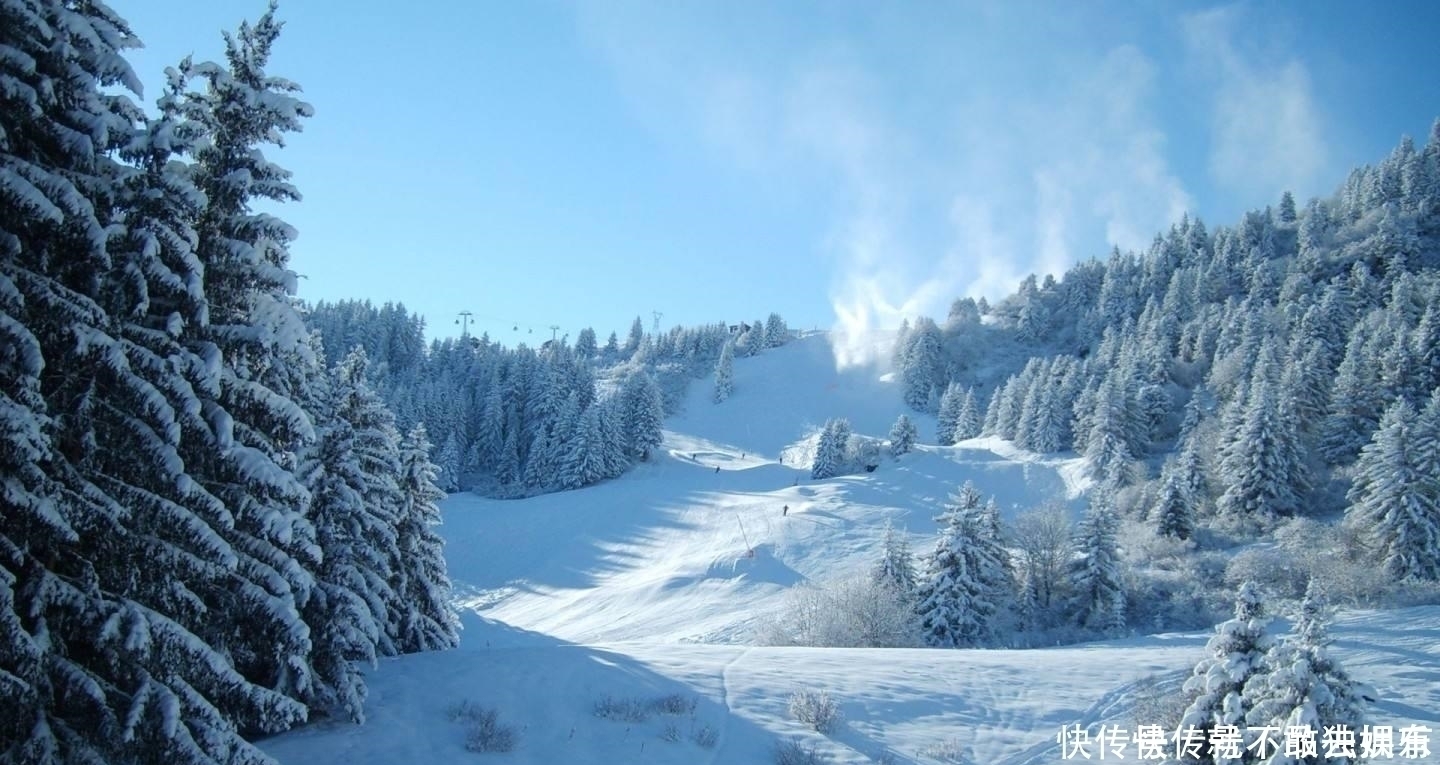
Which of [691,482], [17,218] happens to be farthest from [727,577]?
[17,218]

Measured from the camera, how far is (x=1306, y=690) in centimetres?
1062

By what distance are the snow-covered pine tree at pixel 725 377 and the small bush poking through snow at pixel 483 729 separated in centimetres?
10708

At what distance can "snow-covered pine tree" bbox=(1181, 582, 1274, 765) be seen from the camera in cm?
1132

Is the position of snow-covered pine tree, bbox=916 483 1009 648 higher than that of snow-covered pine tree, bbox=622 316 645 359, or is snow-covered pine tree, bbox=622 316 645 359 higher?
snow-covered pine tree, bbox=622 316 645 359

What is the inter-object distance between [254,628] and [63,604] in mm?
2850

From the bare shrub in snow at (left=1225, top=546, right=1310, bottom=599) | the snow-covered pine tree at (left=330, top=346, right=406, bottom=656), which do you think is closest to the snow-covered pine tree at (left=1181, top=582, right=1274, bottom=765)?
the snow-covered pine tree at (left=330, top=346, right=406, bottom=656)

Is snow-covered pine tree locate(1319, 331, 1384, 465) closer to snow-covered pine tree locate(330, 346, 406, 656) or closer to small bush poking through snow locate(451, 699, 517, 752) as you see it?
small bush poking through snow locate(451, 699, 517, 752)

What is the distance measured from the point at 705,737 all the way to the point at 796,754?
1753mm

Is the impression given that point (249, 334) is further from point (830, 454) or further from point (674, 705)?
point (830, 454)

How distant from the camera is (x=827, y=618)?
1334 inches

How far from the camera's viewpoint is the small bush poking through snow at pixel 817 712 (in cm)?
1459

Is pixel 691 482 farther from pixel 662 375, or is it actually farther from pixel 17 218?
pixel 17 218

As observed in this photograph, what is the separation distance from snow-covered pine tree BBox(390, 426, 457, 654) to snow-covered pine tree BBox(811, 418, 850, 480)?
5686cm

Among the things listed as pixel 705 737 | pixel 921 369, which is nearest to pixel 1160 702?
pixel 705 737
